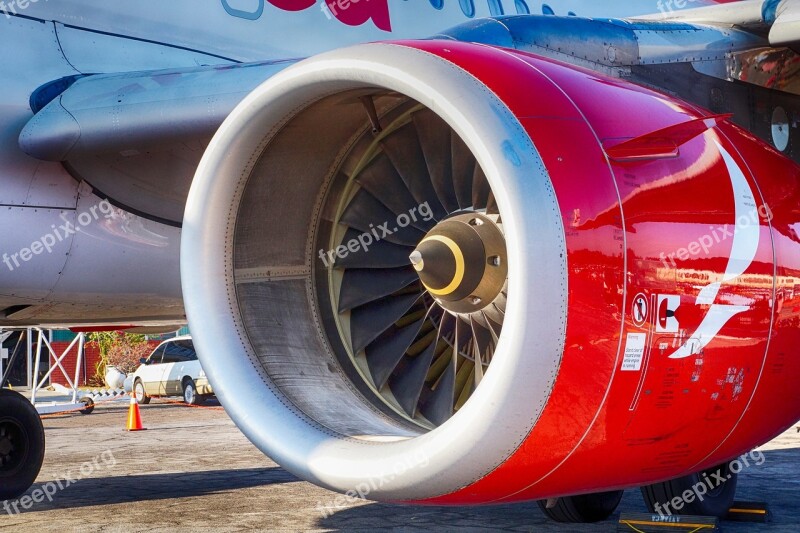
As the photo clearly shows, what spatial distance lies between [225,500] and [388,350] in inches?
124

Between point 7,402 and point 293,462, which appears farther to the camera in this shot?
point 7,402

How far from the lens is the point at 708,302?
11.8 ft

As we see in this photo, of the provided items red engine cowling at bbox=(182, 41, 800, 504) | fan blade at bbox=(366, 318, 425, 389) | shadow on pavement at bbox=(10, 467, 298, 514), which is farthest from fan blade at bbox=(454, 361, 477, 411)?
shadow on pavement at bbox=(10, 467, 298, 514)

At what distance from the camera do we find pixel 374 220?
437cm

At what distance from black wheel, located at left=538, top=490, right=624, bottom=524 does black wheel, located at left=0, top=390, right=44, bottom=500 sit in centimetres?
358

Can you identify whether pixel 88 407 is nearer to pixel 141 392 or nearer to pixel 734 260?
pixel 141 392

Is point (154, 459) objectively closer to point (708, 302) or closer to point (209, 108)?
point (209, 108)

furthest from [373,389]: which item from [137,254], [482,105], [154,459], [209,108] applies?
[154,459]

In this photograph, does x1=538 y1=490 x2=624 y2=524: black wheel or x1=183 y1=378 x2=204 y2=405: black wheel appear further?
x1=183 y1=378 x2=204 y2=405: black wheel

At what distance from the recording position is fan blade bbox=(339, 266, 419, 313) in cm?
430

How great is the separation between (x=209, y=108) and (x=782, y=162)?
2.52 meters

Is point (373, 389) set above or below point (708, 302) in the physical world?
below

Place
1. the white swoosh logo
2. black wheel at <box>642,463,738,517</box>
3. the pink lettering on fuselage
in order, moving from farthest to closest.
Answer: the pink lettering on fuselage → black wheel at <box>642,463,738,517</box> → the white swoosh logo

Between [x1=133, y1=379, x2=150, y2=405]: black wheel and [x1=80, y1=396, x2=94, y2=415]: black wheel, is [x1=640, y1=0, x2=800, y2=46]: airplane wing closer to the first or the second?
[x1=80, y1=396, x2=94, y2=415]: black wheel
